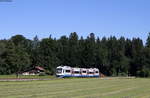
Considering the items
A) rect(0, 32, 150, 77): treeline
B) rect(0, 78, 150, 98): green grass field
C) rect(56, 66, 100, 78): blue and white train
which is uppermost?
rect(0, 32, 150, 77): treeline

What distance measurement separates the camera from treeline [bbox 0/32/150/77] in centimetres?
13238

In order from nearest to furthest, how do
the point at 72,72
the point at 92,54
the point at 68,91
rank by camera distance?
the point at 68,91 < the point at 72,72 < the point at 92,54

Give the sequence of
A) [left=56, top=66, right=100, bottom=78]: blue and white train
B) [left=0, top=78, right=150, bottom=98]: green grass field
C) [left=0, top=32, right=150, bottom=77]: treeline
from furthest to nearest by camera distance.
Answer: [left=0, top=32, right=150, bottom=77]: treeline
[left=56, top=66, right=100, bottom=78]: blue and white train
[left=0, top=78, right=150, bottom=98]: green grass field


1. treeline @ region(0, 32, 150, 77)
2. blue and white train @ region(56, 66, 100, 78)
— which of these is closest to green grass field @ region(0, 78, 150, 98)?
blue and white train @ region(56, 66, 100, 78)

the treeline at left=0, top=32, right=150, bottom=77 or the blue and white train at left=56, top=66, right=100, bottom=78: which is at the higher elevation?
the treeline at left=0, top=32, right=150, bottom=77

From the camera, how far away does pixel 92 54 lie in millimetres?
140000

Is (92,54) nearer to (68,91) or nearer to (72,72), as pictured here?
(72,72)

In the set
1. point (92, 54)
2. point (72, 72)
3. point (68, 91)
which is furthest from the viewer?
point (92, 54)

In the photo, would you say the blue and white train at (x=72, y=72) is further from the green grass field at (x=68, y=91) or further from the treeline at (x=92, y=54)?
the green grass field at (x=68, y=91)

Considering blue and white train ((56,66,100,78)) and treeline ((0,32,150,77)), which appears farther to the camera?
treeline ((0,32,150,77))

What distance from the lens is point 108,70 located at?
14000cm

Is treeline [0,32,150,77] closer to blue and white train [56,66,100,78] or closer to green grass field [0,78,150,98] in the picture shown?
blue and white train [56,66,100,78]

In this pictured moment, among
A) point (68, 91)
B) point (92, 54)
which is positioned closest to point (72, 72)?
point (92, 54)

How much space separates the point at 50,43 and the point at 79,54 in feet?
45.5
